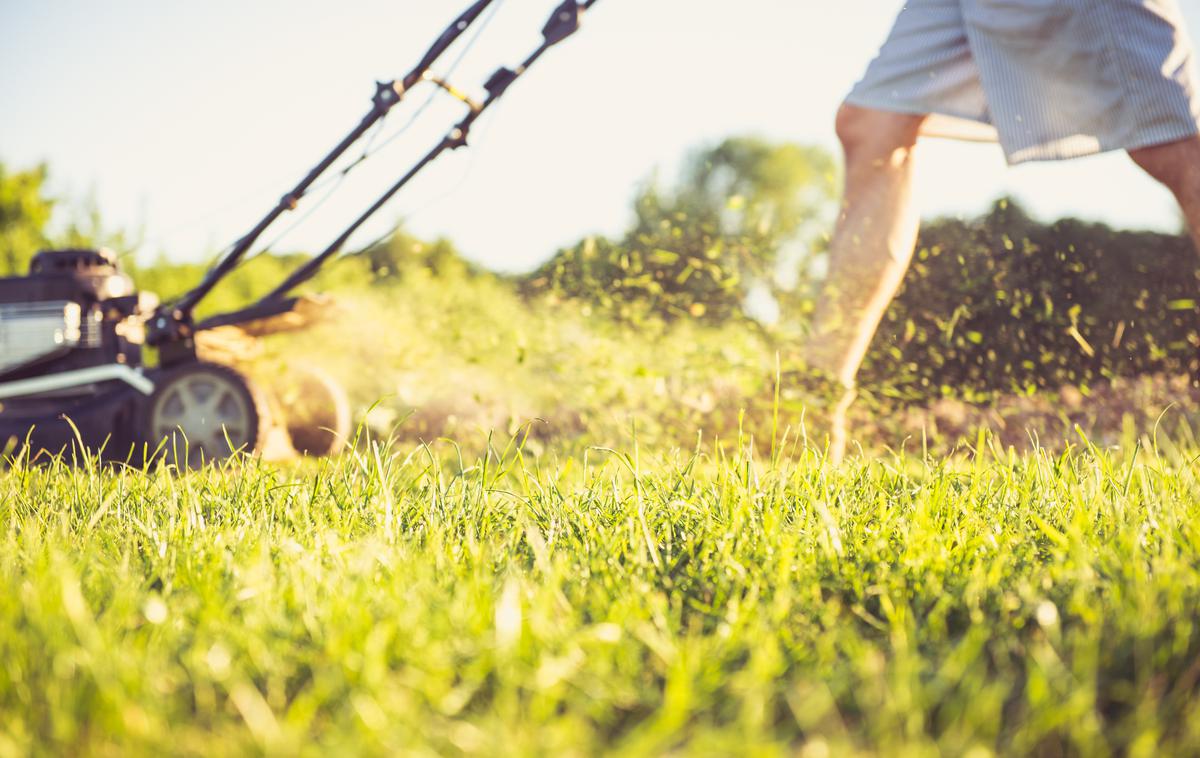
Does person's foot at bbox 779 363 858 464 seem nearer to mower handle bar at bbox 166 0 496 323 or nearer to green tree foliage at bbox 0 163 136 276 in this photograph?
mower handle bar at bbox 166 0 496 323

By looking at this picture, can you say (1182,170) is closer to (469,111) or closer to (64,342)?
(469,111)

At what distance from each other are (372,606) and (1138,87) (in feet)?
7.39

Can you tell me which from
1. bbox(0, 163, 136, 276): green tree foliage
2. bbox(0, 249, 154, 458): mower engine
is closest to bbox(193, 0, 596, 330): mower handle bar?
bbox(0, 249, 154, 458): mower engine

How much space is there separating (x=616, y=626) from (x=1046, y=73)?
2.14m

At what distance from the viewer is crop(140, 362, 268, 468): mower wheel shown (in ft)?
10.1

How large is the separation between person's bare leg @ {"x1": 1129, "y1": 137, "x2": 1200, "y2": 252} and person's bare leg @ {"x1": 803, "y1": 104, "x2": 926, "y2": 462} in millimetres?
578

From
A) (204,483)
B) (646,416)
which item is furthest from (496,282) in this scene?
(204,483)

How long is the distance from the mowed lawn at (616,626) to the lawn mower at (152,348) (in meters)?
1.41

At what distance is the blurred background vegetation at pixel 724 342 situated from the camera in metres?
3.15

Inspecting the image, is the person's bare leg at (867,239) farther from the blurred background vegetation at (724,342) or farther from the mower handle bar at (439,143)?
the mower handle bar at (439,143)

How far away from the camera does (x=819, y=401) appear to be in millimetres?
2590

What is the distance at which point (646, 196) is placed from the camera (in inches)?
146

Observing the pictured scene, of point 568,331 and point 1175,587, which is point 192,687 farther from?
point 568,331

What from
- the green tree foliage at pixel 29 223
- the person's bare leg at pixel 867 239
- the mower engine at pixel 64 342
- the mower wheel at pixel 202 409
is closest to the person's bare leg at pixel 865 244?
the person's bare leg at pixel 867 239
